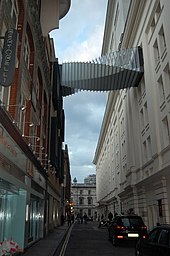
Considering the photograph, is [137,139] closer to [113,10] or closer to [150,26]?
[150,26]

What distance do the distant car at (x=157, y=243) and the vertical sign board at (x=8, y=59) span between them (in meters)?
6.46

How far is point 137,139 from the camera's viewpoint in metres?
28.8

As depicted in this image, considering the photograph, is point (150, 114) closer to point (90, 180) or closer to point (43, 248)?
point (43, 248)

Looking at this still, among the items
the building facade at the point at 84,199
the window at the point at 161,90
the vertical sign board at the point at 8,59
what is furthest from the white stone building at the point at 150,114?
the building facade at the point at 84,199

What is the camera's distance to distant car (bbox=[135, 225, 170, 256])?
671 cm

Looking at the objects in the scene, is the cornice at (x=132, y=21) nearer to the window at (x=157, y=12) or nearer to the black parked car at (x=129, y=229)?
the window at (x=157, y=12)

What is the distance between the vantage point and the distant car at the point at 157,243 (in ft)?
22.0

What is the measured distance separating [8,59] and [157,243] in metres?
7.48

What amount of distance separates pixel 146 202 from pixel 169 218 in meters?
6.52

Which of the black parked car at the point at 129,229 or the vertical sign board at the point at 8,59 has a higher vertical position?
the vertical sign board at the point at 8,59

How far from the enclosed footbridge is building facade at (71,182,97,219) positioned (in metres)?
97.4

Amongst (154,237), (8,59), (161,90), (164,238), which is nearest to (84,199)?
(161,90)

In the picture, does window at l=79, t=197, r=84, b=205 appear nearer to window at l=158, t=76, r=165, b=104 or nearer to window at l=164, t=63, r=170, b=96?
window at l=158, t=76, r=165, b=104

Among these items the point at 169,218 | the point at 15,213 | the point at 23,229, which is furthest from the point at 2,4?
the point at 169,218
